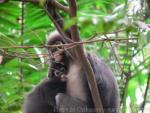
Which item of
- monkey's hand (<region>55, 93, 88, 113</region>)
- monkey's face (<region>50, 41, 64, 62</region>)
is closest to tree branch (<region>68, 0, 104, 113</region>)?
monkey's face (<region>50, 41, 64, 62</region>)

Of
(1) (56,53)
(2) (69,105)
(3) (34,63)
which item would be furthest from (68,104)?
(1) (56,53)

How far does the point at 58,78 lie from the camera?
6.18ft

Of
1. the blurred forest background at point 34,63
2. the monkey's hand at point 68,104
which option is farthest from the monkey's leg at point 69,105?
the blurred forest background at point 34,63

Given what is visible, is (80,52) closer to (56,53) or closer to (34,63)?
(56,53)

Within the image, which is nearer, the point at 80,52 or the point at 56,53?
the point at 80,52

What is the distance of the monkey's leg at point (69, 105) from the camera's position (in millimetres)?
1752

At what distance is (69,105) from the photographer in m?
1.75

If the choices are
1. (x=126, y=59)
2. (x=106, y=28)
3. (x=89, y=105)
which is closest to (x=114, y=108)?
(x=89, y=105)

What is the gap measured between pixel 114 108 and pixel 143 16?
0.78 metres

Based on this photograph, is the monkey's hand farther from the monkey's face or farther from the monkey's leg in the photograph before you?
the monkey's face

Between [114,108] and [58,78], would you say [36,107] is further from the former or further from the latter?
[114,108]

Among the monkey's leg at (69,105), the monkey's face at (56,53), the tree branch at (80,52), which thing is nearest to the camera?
the tree branch at (80,52)

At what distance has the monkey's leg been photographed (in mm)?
1752

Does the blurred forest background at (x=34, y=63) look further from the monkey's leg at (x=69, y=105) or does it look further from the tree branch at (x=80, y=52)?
the tree branch at (x=80, y=52)
